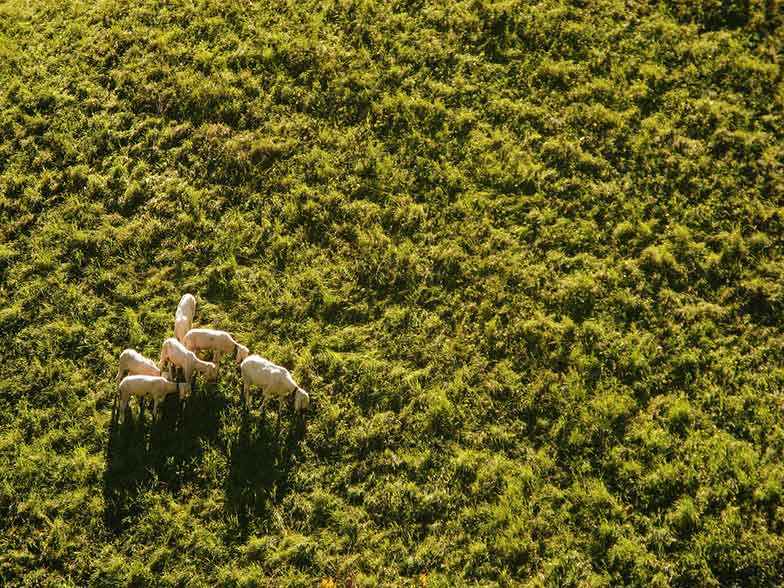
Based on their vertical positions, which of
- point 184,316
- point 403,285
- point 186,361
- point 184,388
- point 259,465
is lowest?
point 259,465

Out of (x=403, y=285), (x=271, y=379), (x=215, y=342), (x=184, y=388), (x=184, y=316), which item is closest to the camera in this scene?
(x=271, y=379)

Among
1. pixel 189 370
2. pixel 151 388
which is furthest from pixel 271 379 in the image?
pixel 151 388

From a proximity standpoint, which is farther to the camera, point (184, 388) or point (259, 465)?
point (184, 388)

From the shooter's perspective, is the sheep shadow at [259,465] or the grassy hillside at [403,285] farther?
the sheep shadow at [259,465]

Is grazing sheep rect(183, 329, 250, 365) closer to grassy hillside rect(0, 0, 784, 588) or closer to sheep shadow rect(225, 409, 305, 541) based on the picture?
grassy hillside rect(0, 0, 784, 588)

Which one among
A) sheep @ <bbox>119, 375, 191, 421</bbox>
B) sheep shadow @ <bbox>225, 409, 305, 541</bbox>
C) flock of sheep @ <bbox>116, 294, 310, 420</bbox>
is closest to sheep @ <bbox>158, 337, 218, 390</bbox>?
flock of sheep @ <bbox>116, 294, 310, 420</bbox>

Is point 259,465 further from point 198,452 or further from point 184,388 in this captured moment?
point 184,388

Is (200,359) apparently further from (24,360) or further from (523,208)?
(523,208)

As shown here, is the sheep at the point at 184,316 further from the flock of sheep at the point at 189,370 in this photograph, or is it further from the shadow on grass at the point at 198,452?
the shadow on grass at the point at 198,452

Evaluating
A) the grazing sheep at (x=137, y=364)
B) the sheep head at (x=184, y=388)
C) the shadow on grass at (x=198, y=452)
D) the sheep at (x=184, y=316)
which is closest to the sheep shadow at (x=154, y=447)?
the shadow on grass at (x=198, y=452)
